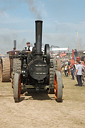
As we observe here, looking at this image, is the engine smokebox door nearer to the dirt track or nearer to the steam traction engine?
the steam traction engine

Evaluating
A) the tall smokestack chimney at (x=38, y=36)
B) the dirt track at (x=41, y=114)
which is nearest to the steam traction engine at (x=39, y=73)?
the tall smokestack chimney at (x=38, y=36)

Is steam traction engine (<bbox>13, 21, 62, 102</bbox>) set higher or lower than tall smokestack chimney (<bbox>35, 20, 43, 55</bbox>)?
lower

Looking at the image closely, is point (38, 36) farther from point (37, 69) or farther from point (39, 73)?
point (39, 73)

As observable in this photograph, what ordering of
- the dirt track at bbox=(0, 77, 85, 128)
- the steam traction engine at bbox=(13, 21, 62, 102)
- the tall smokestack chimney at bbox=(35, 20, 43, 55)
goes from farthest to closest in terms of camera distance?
the tall smokestack chimney at bbox=(35, 20, 43, 55), the steam traction engine at bbox=(13, 21, 62, 102), the dirt track at bbox=(0, 77, 85, 128)

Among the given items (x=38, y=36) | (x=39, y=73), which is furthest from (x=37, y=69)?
(x=38, y=36)

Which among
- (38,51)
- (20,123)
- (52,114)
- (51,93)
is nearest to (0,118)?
(20,123)

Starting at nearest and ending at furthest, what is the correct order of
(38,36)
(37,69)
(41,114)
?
(41,114), (37,69), (38,36)

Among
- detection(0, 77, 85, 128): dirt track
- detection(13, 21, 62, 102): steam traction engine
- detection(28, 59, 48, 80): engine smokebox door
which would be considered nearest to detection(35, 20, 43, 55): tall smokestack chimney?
detection(13, 21, 62, 102): steam traction engine

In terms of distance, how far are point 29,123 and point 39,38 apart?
3.07 metres

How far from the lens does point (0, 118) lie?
4535mm

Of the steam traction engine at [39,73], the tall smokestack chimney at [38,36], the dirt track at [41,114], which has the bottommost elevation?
the dirt track at [41,114]

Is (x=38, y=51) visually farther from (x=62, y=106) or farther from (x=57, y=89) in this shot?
(x=62, y=106)

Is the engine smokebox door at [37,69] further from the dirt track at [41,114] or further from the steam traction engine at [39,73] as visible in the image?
the dirt track at [41,114]

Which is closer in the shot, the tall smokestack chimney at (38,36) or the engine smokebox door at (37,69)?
the engine smokebox door at (37,69)
